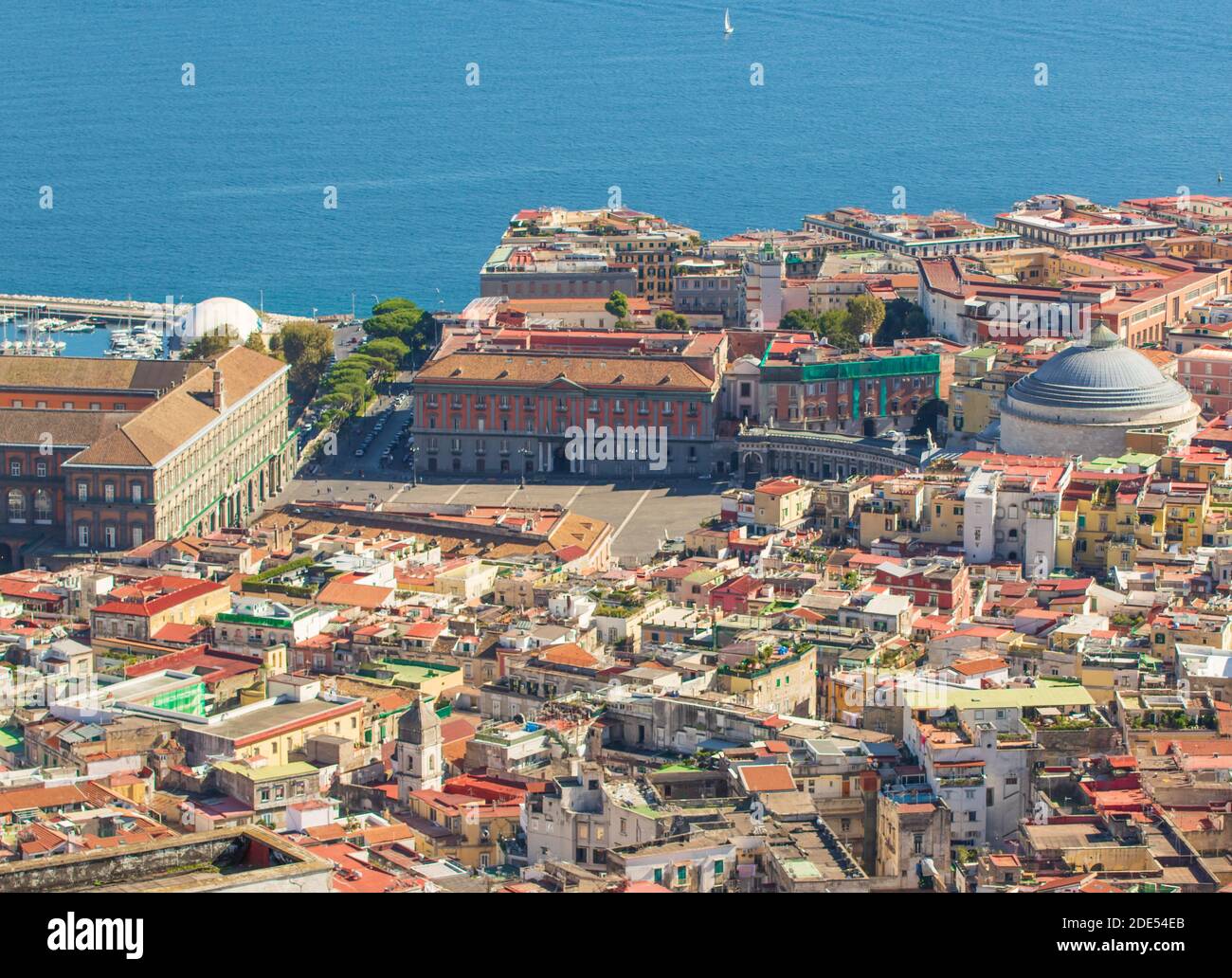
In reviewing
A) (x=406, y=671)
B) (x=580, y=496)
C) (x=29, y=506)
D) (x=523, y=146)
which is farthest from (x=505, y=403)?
(x=523, y=146)

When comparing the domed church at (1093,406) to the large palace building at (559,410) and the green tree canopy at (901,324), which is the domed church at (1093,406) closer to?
the large palace building at (559,410)

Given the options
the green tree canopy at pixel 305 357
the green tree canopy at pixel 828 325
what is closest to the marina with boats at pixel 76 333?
the green tree canopy at pixel 305 357

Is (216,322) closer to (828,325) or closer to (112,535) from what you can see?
(828,325)

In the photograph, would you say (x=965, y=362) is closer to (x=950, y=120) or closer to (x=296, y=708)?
(x=296, y=708)

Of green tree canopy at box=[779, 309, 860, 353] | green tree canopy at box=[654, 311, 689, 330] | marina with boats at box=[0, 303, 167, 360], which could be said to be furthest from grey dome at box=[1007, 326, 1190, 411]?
marina with boats at box=[0, 303, 167, 360]

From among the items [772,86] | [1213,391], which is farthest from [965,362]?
[772,86]

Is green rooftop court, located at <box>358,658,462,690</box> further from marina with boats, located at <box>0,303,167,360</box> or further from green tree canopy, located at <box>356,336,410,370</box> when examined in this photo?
marina with boats, located at <box>0,303,167,360</box>
